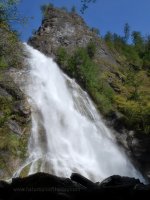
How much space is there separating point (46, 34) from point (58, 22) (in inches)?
141

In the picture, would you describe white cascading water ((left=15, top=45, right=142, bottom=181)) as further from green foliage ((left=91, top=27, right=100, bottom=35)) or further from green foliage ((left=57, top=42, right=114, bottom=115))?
green foliage ((left=91, top=27, right=100, bottom=35))

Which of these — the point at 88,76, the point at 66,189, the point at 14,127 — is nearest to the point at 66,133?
the point at 14,127

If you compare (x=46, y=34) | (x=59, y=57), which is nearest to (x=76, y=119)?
(x=59, y=57)

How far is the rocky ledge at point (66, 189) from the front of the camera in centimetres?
465

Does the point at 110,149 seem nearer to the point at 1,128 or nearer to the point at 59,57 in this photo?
the point at 1,128

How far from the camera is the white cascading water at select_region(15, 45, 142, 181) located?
95.6ft

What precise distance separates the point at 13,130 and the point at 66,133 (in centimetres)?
546

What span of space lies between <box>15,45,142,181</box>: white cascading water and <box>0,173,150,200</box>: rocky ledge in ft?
71.8

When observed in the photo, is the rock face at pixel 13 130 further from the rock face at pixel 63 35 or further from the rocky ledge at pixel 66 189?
the rocky ledge at pixel 66 189

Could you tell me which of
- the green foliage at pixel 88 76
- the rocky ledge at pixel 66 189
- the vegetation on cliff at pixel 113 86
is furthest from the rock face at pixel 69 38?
the rocky ledge at pixel 66 189

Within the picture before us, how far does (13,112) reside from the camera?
32031mm

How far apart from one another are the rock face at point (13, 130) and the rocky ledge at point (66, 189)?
20.1 m

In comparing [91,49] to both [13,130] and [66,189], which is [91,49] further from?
[66,189]

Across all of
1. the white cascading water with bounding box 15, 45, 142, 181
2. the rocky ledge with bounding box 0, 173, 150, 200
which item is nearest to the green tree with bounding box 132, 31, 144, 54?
the white cascading water with bounding box 15, 45, 142, 181
